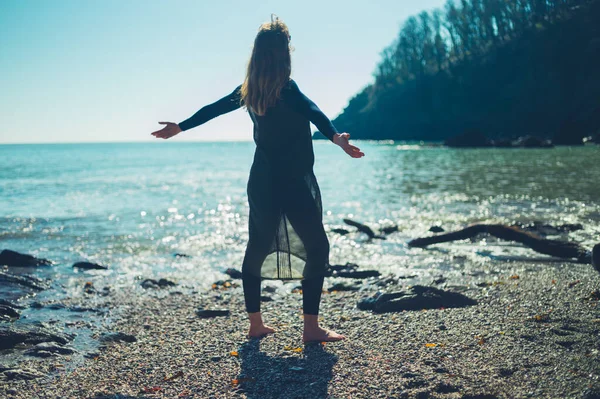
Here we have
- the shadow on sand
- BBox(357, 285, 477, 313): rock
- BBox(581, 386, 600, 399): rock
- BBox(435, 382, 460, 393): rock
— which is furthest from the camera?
BBox(357, 285, 477, 313): rock

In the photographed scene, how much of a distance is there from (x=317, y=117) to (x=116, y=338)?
3328mm

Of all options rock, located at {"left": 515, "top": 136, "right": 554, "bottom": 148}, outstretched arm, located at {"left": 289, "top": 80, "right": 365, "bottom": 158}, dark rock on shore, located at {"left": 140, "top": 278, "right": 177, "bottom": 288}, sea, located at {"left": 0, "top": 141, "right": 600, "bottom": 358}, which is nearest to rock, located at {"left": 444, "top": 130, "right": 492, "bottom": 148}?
rock, located at {"left": 515, "top": 136, "right": 554, "bottom": 148}

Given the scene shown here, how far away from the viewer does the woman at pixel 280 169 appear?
4.19 meters

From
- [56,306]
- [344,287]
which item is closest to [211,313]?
[344,287]

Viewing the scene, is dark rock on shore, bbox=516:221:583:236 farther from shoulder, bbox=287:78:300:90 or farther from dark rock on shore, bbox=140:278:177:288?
shoulder, bbox=287:78:300:90

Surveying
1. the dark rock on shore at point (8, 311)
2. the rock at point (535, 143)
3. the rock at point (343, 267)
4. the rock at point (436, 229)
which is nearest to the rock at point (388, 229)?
the rock at point (436, 229)

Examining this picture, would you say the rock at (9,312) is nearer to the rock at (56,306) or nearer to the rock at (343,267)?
the rock at (56,306)

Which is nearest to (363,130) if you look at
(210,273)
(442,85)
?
(442,85)

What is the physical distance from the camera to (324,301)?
6.50 m

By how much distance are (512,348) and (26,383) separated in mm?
3875

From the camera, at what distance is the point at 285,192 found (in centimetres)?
432

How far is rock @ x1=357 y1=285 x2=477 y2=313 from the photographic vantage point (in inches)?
221

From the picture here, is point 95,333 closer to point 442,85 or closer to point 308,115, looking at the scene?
point 308,115

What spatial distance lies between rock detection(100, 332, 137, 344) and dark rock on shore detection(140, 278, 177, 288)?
2.89m
